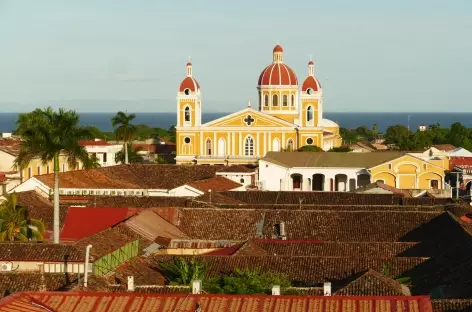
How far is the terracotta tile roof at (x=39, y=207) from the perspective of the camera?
151ft

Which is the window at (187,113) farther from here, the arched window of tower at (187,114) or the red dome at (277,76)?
the red dome at (277,76)

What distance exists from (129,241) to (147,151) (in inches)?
2707

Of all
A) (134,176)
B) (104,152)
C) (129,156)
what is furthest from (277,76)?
(134,176)

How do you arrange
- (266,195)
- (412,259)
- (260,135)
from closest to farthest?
(412,259) < (266,195) < (260,135)

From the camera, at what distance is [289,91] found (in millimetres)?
94250

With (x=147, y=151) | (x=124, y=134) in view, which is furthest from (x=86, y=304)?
(x=147, y=151)

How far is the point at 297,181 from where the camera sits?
78.6 m

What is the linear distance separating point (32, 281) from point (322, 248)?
11286mm

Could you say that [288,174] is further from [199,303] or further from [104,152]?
[199,303]

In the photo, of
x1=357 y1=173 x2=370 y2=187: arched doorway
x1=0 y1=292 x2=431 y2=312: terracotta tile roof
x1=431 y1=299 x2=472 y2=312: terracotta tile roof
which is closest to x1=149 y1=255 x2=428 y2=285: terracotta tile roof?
x1=431 y1=299 x2=472 y2=312: terracotta tile roof

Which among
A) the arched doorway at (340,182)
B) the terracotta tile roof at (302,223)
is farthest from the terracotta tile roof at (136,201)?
the arched doorway at (340,182)

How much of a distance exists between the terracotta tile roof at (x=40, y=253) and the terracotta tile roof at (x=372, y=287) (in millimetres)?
7120

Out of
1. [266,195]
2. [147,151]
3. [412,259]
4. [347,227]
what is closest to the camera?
A: [412,259]

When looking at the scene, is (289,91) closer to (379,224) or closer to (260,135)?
(260,135)
